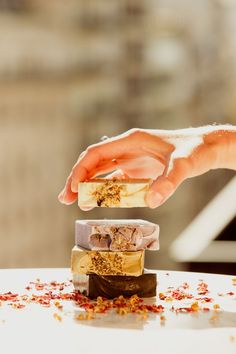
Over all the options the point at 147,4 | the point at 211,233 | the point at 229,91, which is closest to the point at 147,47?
the point at 147,4

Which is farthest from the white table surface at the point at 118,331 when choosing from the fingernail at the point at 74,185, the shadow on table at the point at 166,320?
the fingernail at the point at 74,185

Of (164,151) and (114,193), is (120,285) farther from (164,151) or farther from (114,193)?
(164,151)

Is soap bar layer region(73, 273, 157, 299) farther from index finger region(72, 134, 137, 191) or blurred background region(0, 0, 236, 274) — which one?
blurred background region(0, 0, 236, 274)

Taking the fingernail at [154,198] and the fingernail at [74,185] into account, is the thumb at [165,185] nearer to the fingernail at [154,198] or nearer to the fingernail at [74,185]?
the fingernail at [154,198]

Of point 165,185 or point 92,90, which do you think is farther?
point 92,90

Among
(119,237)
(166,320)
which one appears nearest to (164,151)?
(119,237)

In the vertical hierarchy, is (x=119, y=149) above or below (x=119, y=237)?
above
